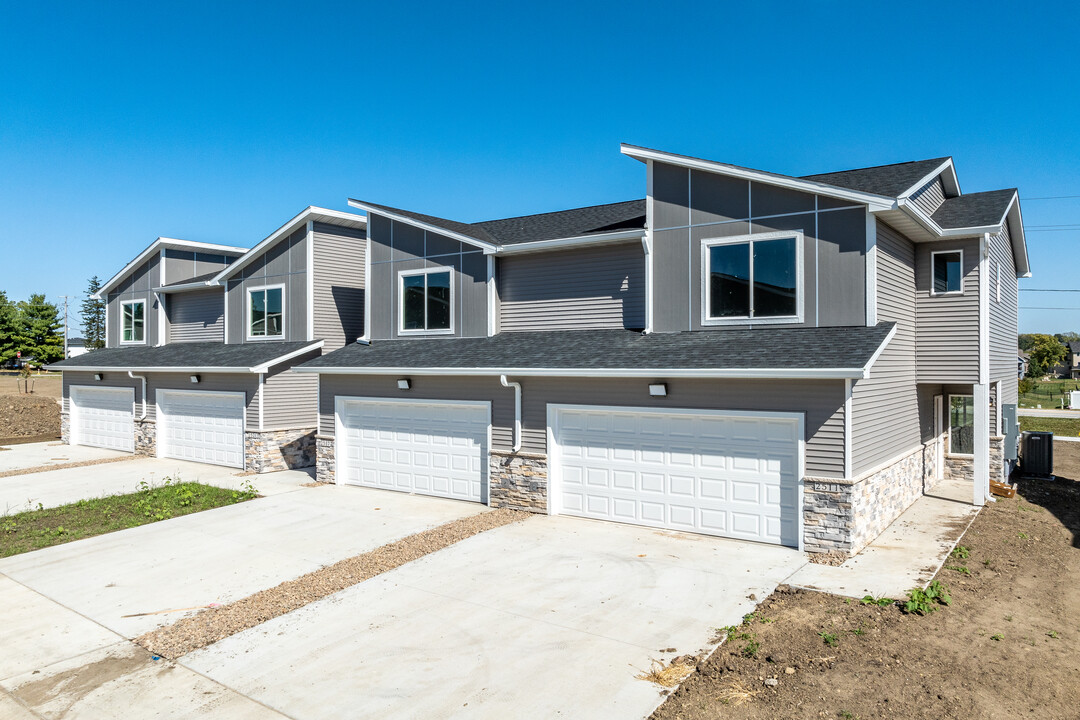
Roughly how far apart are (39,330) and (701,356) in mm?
54823

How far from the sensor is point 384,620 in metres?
7.00

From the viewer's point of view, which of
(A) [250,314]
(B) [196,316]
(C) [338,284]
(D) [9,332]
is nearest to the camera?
(C) [338,284]

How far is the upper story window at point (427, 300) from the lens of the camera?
47.5 ft

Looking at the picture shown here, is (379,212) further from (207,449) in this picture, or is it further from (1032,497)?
(1032,497)

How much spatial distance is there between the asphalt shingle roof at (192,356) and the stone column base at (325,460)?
2753mm

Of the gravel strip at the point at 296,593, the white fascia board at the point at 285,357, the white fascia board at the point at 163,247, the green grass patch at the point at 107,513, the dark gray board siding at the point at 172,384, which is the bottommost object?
the green grass patch at the point at 107,513

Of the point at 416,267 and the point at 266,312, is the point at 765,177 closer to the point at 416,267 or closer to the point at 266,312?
the point at 416,267

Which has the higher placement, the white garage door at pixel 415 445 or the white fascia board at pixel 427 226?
the white fascia board at pixel 427 226

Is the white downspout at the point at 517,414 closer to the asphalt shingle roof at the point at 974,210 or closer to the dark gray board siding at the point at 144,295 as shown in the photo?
the asphalt shingle roof at the point at 974,210

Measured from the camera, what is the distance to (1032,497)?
13.0 meters

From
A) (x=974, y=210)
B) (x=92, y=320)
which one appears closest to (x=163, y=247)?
(x=974, y=210)

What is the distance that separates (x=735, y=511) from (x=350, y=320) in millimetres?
12353

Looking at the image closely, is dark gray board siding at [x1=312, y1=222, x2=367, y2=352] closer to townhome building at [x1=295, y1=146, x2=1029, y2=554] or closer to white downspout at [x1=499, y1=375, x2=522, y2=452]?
townhome building at [x1=295, y1=146, x2=1029, y2=554]

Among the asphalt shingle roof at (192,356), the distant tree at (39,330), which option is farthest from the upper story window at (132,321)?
the distant tree at (39,330)
